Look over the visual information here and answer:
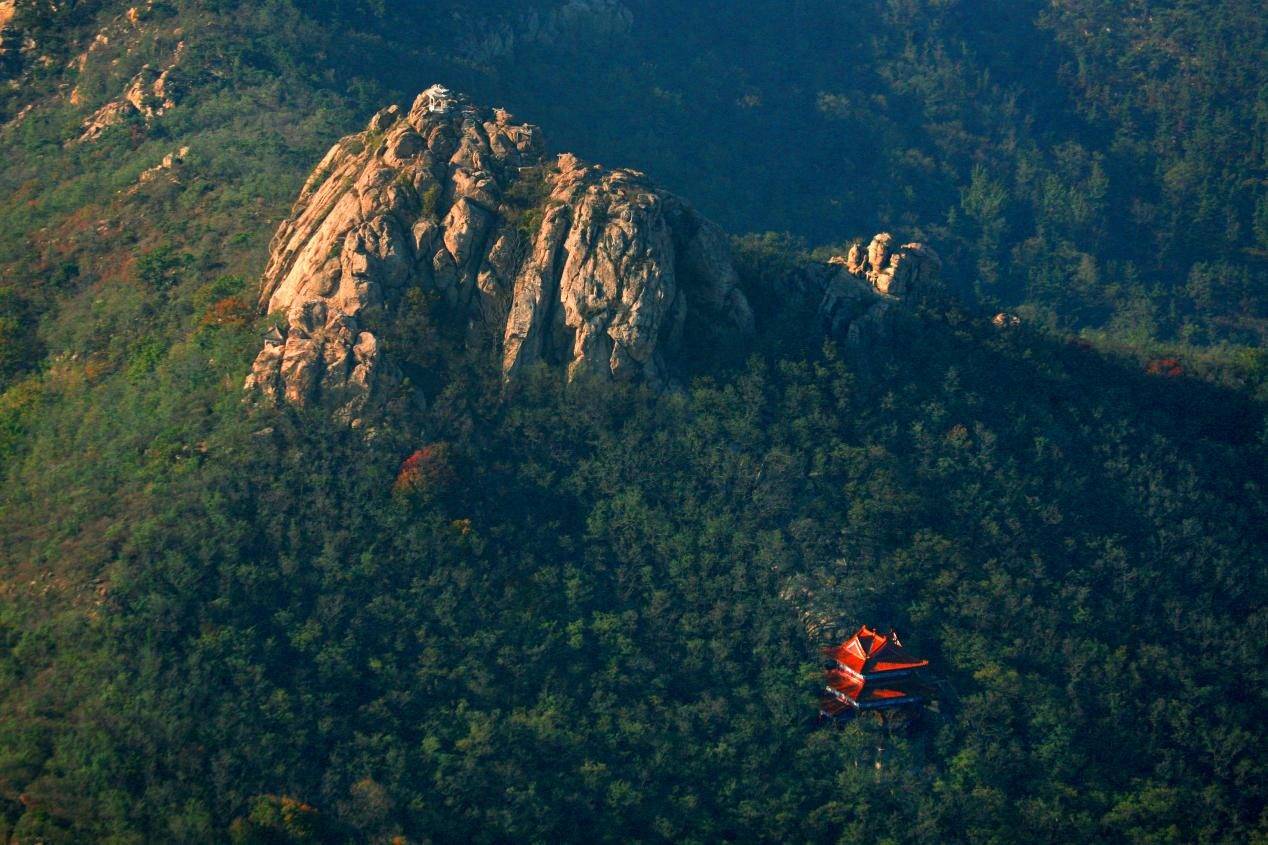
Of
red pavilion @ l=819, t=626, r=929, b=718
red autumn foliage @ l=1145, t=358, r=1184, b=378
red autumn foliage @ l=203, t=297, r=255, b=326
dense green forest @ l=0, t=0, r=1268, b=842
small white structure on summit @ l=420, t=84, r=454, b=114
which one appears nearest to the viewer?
dense green forest @ l=0, t=0, r=1268, b=842

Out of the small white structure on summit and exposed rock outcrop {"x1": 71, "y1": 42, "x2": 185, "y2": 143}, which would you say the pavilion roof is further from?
exposed rock outcrop {"x1": 71, "y1": 42, "x2": 185, "y2": 143}

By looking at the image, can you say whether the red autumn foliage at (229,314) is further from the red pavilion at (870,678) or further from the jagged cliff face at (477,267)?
the red pavilion at (870,678)

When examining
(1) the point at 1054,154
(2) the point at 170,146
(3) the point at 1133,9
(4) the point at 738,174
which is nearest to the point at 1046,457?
(2) the point at 170,146

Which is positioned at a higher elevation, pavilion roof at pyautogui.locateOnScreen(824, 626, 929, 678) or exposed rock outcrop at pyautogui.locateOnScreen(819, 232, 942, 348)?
exposed rock outcrop at pyautogui.locateOnScreen(819, 232, 942, 348)

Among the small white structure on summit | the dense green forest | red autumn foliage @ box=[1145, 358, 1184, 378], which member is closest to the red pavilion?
the dense green forest

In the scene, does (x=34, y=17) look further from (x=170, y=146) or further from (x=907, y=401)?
(x=907, y=401)

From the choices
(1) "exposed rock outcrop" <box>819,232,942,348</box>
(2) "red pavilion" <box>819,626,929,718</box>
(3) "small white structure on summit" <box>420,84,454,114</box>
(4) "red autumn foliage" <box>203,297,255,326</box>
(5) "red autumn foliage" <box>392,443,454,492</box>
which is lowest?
(2) "red pavilion" <box>819,626,929,718</box>
